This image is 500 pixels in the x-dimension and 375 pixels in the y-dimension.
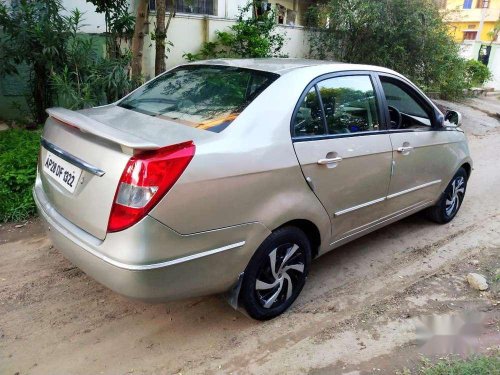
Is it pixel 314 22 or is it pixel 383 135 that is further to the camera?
pixel 314 22

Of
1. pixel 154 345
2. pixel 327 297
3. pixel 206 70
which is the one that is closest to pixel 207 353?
pixel 154 345

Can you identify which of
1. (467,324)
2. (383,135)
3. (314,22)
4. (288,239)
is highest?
(314,22)

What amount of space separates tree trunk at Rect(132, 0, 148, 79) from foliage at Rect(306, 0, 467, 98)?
622 cm

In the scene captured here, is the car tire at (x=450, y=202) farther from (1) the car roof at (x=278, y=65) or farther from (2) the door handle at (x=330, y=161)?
(2) the door handle at (x=330, y=161)

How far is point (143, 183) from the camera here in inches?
87.6

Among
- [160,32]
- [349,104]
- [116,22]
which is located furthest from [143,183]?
[160,32]

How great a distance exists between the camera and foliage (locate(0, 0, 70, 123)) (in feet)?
18.3

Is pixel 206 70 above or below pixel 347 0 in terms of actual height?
below

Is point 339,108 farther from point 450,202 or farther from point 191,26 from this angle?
point 191,26

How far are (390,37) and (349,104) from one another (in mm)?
8175

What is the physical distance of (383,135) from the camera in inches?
140

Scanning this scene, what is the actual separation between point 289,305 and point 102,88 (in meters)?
3.89

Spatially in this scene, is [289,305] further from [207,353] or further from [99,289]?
[99,289]

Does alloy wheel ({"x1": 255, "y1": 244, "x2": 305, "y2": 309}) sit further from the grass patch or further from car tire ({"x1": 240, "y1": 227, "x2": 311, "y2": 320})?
the grass patch
